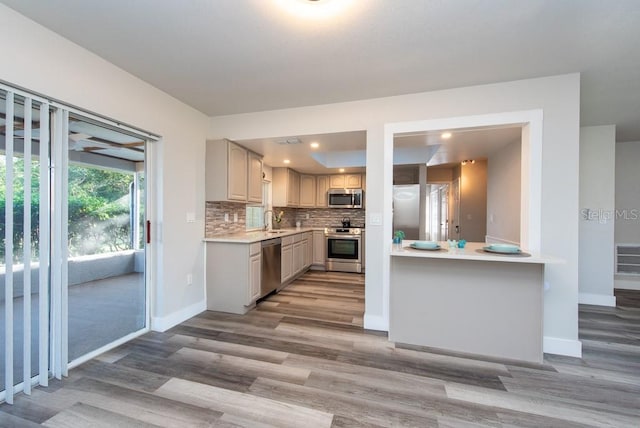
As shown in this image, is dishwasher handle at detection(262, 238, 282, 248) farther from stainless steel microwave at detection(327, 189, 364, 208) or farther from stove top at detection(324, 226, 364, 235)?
stainless steel microwave at detection(327, 189, 364, 208)

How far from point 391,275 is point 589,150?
3735mm

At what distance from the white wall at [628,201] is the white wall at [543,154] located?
343cm

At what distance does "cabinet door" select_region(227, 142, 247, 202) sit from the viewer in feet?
11.2

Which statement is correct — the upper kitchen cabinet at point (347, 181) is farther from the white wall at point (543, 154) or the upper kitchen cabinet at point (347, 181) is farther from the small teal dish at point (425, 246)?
the small teal dish at point (425, 246)

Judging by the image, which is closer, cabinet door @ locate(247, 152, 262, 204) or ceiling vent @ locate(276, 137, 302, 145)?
ceiling vent @ locate(276, 137, 302, 145)

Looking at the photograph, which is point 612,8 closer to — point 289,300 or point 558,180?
point 558,180

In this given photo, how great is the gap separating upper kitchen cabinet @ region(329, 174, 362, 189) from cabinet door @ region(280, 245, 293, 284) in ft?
6.85

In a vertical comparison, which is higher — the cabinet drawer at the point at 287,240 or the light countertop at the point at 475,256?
the light countertop at the point at 475,256

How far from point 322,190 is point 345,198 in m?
0.59

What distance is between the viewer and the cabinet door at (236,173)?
3.42 meters

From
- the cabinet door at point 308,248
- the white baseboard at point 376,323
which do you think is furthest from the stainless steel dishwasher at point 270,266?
the white baseboard at point 376,323

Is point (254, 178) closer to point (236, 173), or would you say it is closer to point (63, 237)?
point (236, 173)

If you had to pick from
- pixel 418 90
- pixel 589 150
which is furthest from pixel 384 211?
pixel 589 150

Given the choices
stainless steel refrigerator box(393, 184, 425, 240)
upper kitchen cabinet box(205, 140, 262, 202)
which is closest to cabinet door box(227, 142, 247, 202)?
upper kitchen cabinet box(205, 140, 262, 202)
